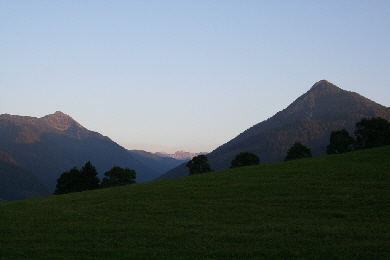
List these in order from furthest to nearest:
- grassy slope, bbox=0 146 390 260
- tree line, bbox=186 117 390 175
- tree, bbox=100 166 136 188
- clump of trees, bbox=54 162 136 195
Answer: clump of trees, bbox=54 162 136 195
tree, bbox=100 166 136 188
tree line, bbox=186 117 390 175
grassy slope, bbox=0 146 390 260

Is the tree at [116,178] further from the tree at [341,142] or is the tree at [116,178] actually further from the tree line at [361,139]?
the tree at [341,142]

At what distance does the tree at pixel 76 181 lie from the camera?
87.5m

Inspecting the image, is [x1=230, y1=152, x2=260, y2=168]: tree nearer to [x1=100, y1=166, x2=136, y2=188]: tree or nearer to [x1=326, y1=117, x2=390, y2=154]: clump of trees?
[x1=326, y1=117, x2=390, y2=154]: clump of trees

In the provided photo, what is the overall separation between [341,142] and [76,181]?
61.1m

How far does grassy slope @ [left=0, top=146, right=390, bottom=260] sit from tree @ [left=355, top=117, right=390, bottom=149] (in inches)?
1661

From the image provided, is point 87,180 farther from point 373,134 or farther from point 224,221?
point 224,221

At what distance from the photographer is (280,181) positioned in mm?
37938

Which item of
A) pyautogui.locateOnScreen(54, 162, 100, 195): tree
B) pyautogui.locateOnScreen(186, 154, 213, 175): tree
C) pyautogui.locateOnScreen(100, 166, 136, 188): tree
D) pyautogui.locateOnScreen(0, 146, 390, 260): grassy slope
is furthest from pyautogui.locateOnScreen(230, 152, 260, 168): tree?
pyautogui.locateOnScreen(0, 146, 390, 260): grassy slope

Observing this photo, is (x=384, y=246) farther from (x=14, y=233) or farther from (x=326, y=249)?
(x=14, y=233)

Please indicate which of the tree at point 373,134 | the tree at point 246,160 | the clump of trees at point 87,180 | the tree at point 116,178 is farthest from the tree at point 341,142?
the clump of trees at point 87,180

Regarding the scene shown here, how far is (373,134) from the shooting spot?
79.9 m

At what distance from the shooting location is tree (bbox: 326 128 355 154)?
81000 mm

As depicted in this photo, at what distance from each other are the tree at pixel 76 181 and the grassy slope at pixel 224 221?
49.0m

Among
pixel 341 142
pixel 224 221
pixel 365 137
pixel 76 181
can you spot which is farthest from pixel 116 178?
pixel 224 221
